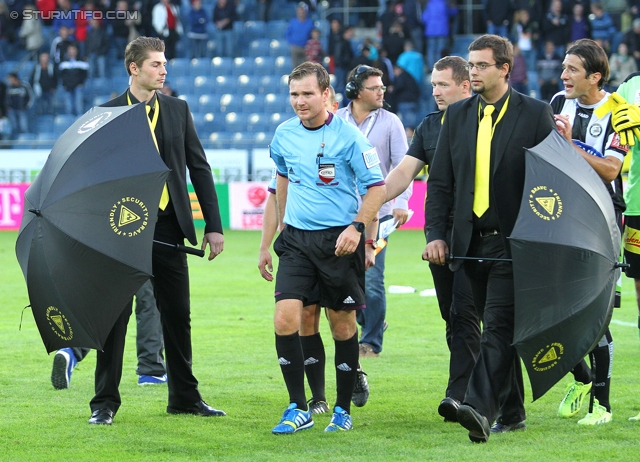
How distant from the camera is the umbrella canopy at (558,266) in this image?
5.46 meters

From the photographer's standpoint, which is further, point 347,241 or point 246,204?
point 246,204

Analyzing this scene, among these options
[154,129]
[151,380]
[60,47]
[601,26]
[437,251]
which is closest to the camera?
[437,251]

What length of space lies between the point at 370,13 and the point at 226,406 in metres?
22.8

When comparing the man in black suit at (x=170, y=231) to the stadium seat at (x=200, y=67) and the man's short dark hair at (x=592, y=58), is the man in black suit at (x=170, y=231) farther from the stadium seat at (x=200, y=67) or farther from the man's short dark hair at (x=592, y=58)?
the stadium seat at (x=200, y=67)

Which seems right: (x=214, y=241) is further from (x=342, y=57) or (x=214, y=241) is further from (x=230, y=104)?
(x=230, y=104)

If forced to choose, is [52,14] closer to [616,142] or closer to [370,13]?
[370,13]

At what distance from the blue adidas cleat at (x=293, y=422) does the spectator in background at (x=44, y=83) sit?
74.3 feet

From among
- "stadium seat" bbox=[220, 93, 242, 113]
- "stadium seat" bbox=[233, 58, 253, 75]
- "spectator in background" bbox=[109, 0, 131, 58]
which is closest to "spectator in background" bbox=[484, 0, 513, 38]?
"stadium seat" bbox=[233, 58, 253, 75]

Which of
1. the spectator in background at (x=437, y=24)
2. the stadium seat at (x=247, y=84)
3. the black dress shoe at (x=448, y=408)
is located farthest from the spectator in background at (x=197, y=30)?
the black dress shoe at (x=448, y=408)

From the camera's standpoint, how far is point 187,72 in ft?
95.3

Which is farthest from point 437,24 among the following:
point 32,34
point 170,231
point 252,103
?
point 170,231

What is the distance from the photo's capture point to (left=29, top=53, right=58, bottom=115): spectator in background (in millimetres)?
27500

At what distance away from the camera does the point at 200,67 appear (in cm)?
2903

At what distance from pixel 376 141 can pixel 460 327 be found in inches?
87.6
